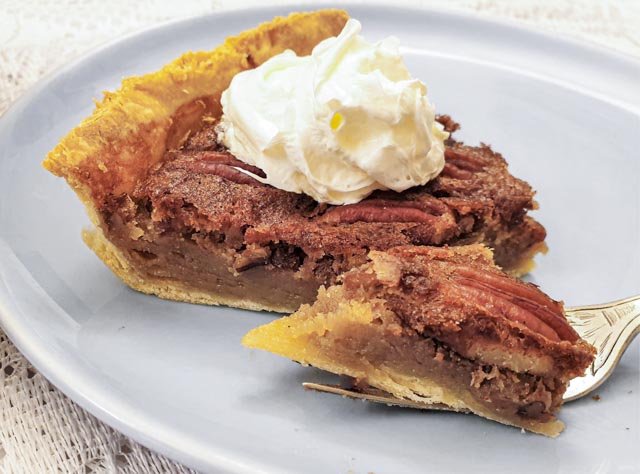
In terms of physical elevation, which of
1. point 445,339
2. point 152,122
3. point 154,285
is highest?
point 152,122

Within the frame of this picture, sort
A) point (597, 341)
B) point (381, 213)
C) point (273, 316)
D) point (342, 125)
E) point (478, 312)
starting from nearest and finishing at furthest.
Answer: point (478, 312)
point (597, 341)
point (342, 125)
point (381, 213)
point (273, 316)

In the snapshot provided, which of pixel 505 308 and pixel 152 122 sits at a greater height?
pixel 152 122

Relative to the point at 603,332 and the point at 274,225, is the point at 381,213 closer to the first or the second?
the point at 274,225

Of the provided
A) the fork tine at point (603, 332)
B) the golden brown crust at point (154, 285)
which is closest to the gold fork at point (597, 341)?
the fork tine at point (603, 332)

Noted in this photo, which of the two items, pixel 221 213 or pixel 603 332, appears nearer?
pixel 603 332

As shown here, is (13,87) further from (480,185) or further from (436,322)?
(436,322)

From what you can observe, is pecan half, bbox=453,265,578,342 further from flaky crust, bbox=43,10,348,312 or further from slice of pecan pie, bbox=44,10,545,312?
flaky crust, bbox=43,10,348,312

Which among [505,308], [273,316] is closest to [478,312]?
[505,308]
